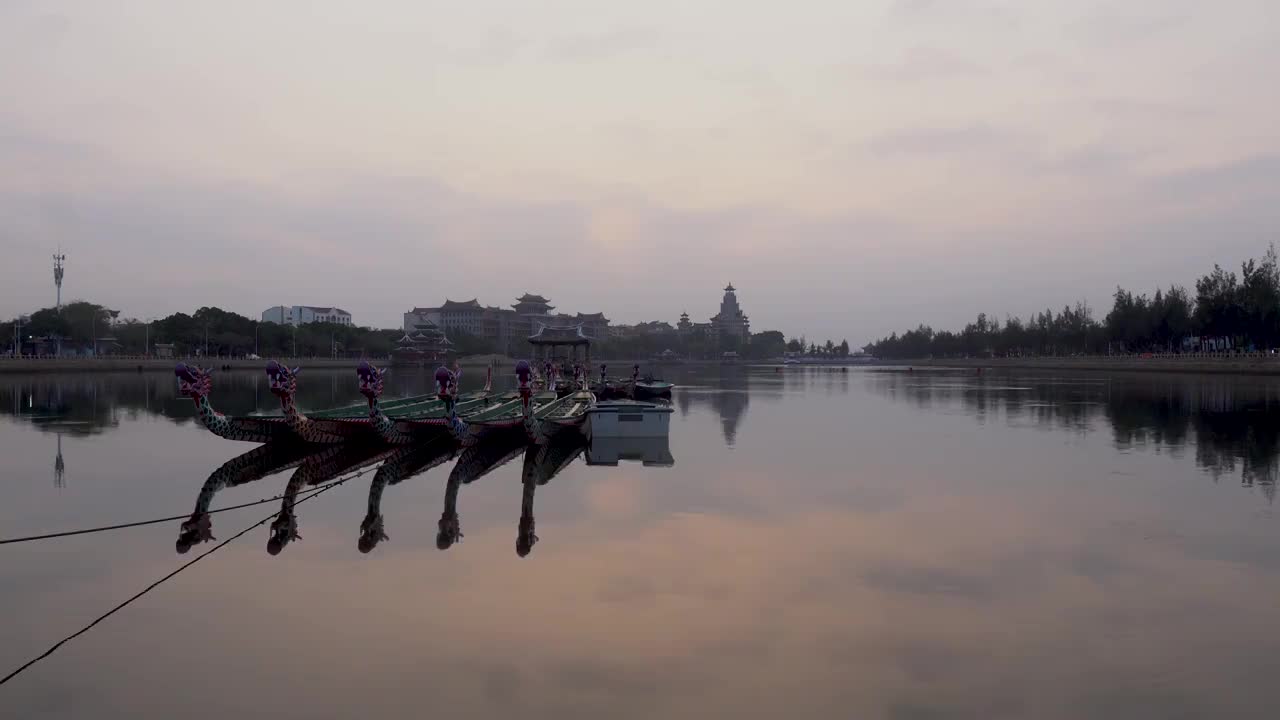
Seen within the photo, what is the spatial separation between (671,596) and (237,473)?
42.1 feet

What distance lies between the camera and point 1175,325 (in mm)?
95625

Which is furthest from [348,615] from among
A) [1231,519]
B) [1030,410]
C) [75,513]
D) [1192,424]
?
[1030,410]

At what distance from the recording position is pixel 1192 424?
30031 mm

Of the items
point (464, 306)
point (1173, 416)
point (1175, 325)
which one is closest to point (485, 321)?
point (464, 306)

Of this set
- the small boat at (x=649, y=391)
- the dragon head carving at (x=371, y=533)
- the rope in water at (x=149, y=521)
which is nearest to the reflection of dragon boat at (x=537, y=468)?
the dragon head carving at (x=371, y=533)

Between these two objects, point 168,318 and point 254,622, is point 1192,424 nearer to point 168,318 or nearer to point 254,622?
point 254,622

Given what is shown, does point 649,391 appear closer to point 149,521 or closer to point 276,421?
point 276,421

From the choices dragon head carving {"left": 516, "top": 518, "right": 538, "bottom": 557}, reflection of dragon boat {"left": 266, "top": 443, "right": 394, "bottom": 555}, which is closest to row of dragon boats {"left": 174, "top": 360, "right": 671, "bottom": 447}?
reflection of dragon boat {"left": 266, "top": 443, "right": 394, "bottom": 555}

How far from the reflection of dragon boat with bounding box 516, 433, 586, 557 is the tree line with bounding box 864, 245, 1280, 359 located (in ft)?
269

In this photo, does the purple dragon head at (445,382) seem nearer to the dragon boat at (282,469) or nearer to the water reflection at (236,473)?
the dragon boat at (282,469)

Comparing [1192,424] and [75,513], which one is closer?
[75,513]

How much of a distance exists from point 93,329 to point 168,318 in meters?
8.33

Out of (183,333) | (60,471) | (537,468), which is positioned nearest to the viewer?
(60,471)

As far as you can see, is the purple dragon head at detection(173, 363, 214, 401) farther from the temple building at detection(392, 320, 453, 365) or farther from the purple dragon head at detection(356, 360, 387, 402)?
the temple building at detection(392, 320, 453, 365)
